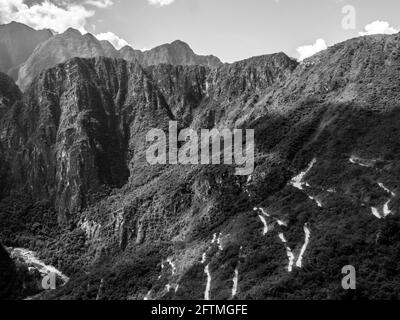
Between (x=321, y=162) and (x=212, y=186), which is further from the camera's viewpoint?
(x=212, y=186)

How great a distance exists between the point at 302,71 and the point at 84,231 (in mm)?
86588

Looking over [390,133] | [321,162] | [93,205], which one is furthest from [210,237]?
[93,205]

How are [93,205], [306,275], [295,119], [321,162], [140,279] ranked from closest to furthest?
1. [306,275]
2. [140,279]
3. [321,162]
4. [295,119]
5. [93,205]

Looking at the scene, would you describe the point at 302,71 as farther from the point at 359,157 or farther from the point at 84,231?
the point at 84,231

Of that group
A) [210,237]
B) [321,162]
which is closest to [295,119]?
[321,162]

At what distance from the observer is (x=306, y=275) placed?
9694 cm

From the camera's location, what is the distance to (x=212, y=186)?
156875mm

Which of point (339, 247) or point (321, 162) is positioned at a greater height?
point (321, 162)

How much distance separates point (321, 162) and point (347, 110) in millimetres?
21813
